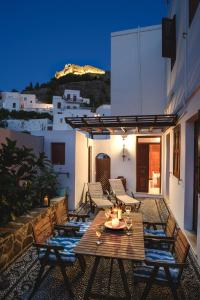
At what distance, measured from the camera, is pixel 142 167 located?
9523 millimetres

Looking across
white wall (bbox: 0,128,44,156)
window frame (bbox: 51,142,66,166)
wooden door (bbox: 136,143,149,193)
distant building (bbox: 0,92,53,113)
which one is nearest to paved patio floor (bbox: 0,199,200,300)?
white wall (bbox: 0,128,44,156)

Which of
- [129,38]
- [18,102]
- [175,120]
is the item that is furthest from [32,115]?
[175,120]

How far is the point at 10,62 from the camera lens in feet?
282

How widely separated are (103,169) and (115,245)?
708cm

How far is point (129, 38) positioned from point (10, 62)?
89260 millimetres

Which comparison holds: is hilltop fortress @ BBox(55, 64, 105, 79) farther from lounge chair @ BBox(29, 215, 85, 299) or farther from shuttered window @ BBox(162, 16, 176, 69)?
lounge chair @ BBox(29, 215, 85, 299)

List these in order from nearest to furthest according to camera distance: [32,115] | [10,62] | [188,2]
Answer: [188,2]
[32,115]
[10,62]

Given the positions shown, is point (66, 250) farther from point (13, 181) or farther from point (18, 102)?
point (18, 102)

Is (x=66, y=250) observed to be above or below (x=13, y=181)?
below

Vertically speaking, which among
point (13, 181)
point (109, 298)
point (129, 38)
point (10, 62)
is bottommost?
point (109, 298)

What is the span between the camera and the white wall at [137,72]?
31.0 feet

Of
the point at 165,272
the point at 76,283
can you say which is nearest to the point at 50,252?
the point at 76,283

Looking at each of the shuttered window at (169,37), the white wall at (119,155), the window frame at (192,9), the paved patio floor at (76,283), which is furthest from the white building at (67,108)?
the paved patio floor at (76,283)

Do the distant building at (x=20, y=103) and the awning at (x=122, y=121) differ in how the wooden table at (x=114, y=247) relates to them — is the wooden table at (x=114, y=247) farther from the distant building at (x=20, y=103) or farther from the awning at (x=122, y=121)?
the distant building at (x=20, y=103)
